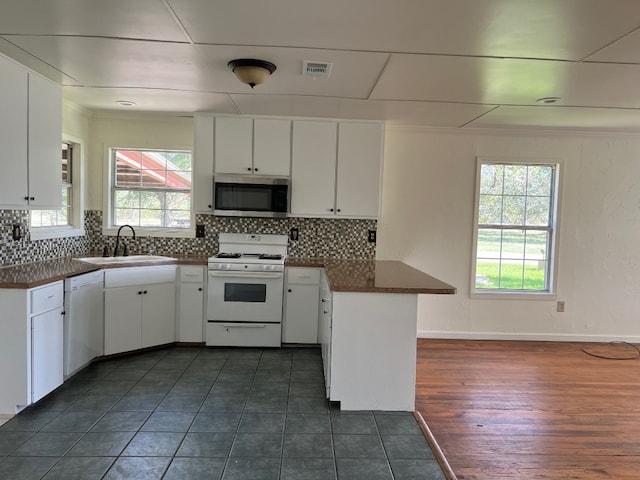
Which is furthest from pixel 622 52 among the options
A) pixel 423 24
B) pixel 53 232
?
pixel 53 232

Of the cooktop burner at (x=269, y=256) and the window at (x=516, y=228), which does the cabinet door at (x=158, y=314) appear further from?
the window at (x=516, y=228)

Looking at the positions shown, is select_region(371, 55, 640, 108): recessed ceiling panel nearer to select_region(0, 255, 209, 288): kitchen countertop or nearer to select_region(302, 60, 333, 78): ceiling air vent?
select_region(302, 60, 333, 78): ceiling air vent

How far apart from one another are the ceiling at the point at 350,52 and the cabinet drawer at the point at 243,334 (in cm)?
199

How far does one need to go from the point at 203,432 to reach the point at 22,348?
1229 mm

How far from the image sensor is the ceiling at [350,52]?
6.14 feet

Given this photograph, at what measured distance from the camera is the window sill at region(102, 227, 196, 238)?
4.20 meters

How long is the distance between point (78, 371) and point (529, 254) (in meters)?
4.47

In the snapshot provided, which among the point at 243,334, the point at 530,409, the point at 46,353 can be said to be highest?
the point at 46,353

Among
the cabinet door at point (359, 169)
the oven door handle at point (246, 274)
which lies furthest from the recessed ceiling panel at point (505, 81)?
the oven door handle at point (246, 274)

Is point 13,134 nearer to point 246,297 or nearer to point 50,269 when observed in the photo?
point 50,269

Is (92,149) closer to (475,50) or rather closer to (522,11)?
(475,50)

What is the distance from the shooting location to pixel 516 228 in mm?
4477

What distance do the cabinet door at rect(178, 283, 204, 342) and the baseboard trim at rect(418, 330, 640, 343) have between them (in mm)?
2308

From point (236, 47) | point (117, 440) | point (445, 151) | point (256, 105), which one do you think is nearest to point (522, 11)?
point (236, 47)
